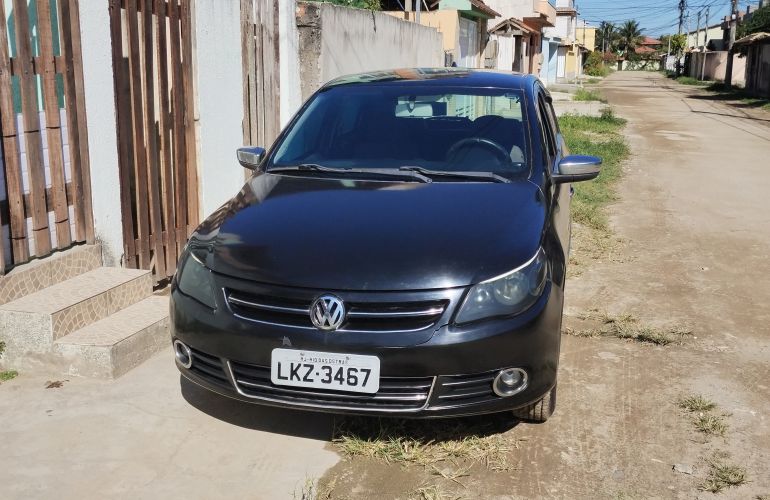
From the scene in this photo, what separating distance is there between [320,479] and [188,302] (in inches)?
36.1

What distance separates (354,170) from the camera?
4129mm

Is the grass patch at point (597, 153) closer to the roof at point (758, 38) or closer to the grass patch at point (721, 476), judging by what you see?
the grass patch at point (721, 476)

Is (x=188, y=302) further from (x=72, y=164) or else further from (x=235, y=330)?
(x=72, y=164)

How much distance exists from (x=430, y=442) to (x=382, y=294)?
2.79ft

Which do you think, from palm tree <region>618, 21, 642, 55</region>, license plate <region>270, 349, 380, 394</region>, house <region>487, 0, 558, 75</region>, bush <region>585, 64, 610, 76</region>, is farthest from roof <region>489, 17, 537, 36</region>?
palm tree <region>618, 21, 642, 55</region>

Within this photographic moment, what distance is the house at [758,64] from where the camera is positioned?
35.7m

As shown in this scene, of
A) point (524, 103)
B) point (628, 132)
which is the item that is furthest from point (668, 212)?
point (628, 132)

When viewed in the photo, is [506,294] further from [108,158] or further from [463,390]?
[108,158]

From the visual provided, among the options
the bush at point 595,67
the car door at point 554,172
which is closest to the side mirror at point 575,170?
the car door at point 554,172

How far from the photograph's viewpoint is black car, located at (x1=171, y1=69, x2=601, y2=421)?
303 cm

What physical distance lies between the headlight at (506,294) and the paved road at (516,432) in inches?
27.9

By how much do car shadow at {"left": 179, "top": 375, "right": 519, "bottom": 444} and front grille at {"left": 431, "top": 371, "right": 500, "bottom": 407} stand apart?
0.42 m

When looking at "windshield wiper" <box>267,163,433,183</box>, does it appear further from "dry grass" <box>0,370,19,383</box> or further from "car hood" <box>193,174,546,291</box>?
"dry grass" <box>0,370,19,383</box>

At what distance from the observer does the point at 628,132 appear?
18359mm
